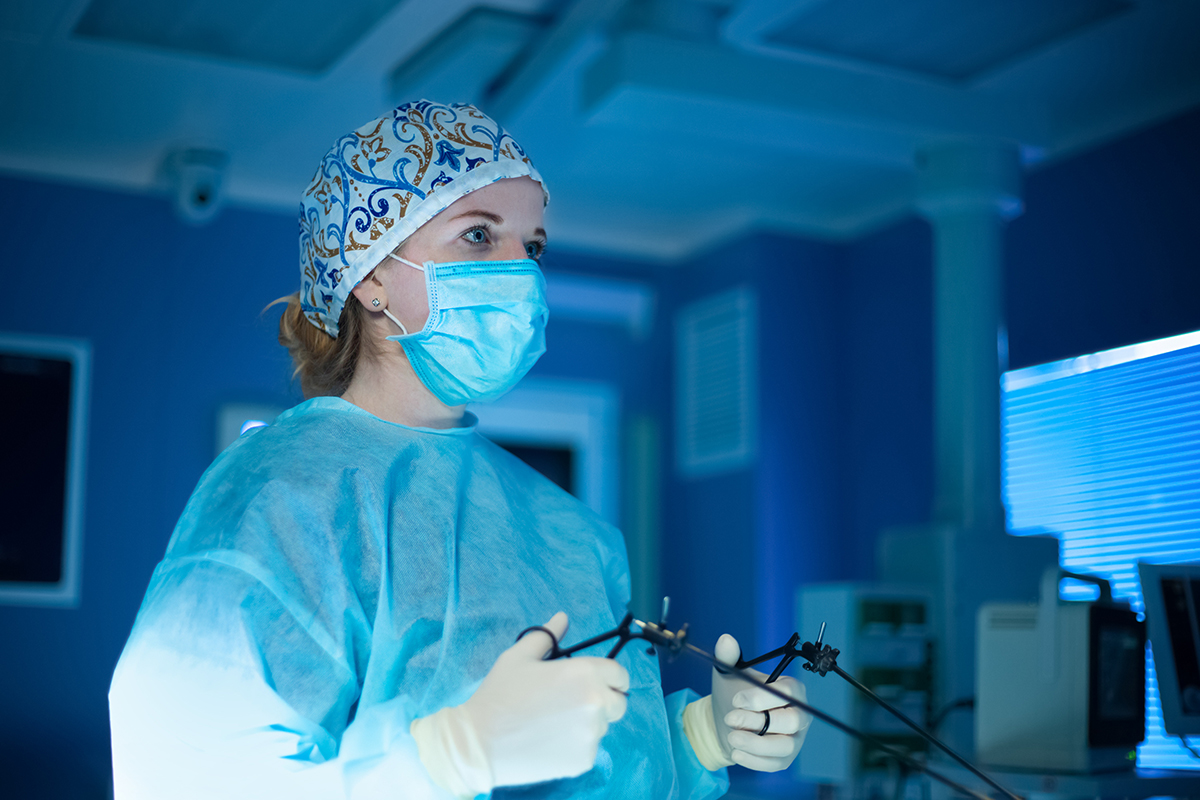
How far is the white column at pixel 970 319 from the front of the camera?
2.82 m

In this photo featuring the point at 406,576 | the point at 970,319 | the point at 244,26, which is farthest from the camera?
the point at 970,319

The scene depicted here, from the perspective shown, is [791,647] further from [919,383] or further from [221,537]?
[919,383]

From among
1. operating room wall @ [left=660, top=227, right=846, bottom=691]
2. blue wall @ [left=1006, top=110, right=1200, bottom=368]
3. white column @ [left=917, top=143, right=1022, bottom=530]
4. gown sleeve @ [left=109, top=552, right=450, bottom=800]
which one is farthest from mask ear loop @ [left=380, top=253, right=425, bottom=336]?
operating room wall @ [left=660, top=227, right=846, bottom=691]

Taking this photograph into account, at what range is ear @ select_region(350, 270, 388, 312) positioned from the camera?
42.1 inches

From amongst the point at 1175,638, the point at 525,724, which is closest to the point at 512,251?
the point at 525,724

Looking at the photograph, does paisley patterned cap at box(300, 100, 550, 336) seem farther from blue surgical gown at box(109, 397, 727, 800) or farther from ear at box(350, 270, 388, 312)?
blue surgical gown at box(109, 397, 727, 800)

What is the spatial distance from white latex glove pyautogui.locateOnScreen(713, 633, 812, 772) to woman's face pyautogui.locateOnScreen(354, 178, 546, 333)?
0.42m

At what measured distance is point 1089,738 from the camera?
209 centimetres

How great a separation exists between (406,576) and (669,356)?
3.26 m

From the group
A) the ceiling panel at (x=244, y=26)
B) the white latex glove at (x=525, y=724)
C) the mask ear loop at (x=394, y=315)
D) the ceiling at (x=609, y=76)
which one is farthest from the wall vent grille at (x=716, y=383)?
the white latex glove at (x=525, y=724)

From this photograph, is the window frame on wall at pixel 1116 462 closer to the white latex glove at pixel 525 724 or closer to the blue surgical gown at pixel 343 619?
the blue surgical gown at pixel 343 619

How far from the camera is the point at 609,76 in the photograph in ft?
8.09

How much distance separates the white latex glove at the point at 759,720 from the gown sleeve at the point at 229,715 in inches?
12.6

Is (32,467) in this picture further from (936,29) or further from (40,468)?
(936,29)
